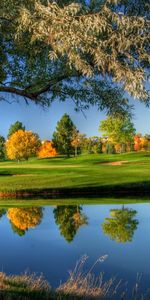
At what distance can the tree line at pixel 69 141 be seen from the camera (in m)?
83.8

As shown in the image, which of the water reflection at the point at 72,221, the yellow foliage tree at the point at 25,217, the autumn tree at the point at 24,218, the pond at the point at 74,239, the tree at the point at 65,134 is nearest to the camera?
the pond at the point at 74,239

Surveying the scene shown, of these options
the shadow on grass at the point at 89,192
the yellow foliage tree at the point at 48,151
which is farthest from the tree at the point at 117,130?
the shadow on grass at the point at 89,192

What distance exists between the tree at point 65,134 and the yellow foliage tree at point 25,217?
66186mm

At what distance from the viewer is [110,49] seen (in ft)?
26.9

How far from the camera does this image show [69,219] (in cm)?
2625

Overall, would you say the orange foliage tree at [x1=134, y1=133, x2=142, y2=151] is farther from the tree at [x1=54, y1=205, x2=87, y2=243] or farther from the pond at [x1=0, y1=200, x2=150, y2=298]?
the tree at [x1=54, y1=205, x2=87, y2=243]

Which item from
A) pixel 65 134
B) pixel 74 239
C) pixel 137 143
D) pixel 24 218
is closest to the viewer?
pixel 74 239

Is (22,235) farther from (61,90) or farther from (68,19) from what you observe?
(68,19)

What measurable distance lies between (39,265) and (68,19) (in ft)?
32.9

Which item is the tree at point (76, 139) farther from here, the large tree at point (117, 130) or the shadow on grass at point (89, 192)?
the shadow on grass at point (89, 192)

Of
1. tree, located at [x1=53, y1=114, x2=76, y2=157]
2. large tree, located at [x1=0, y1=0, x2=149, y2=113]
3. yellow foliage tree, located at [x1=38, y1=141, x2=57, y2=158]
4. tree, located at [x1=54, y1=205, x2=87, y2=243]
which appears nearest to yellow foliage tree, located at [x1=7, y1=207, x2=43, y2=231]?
tree, located at [x1=54, y1=205, x2=87, y2=243]

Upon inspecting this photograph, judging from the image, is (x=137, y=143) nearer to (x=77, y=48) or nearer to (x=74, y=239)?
(x=74, y=239)

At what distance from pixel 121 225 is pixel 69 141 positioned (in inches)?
2863

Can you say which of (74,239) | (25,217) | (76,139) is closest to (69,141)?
(76,139)
